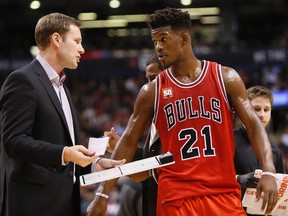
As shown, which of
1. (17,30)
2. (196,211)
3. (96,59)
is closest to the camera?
(196,211)

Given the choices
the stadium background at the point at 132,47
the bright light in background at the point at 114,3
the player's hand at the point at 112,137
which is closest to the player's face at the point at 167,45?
the player's hand at the point at 112,137

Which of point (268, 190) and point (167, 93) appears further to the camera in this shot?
point (167, 93)

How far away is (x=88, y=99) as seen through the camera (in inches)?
845

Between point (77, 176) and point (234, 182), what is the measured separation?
110 centimetres

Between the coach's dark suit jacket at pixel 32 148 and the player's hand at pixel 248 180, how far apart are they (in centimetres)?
124

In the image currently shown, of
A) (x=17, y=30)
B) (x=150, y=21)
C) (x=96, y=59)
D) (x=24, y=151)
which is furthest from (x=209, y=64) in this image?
(x=17, y=30)

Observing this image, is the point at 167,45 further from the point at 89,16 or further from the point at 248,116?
the point at 89,16

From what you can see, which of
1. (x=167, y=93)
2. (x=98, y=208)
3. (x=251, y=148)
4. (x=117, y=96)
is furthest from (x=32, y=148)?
(x=117, y=96)

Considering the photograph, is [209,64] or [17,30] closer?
[209,64]

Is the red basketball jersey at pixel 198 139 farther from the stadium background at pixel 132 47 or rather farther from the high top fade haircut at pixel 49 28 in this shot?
the stadium background at pixel 132 47

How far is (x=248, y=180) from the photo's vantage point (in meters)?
4.29

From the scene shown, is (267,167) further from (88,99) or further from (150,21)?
(88,99)

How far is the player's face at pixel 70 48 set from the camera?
4.16m

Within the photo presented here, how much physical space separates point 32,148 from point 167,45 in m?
1.20
